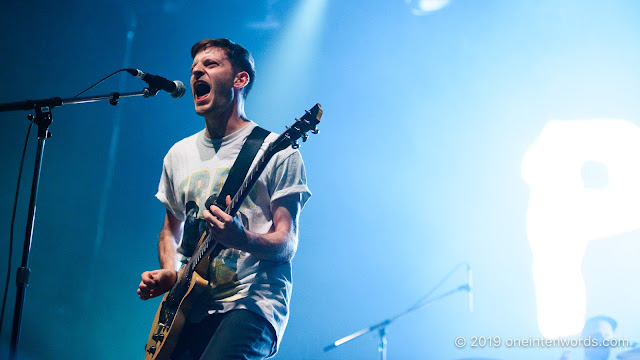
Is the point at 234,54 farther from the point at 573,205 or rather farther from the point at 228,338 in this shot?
the point at 573,205

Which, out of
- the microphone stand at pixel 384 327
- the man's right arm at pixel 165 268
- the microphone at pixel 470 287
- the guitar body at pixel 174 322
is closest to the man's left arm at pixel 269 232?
the guitar body at pixel 174 322

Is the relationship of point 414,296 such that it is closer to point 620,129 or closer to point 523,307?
point 523,307

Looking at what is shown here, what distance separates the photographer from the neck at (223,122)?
2.55 meters

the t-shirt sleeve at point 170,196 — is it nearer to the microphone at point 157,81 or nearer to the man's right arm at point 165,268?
the man's right arm at point 165,268

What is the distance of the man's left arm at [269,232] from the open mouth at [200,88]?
2.41 ft

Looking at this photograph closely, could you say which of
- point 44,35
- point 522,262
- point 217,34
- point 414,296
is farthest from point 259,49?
point 522,262

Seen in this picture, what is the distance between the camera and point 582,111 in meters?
4.98

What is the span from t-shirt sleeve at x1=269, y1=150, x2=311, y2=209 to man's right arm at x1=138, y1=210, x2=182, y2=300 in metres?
0.57

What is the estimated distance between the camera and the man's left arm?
1.88 meters

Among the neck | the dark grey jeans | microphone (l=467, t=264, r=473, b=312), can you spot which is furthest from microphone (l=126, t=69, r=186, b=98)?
microphone (l=467, t=264, r=473, b=312)

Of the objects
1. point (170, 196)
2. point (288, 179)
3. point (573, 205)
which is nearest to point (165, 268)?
point (170, 196)

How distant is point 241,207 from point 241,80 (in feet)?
2.45

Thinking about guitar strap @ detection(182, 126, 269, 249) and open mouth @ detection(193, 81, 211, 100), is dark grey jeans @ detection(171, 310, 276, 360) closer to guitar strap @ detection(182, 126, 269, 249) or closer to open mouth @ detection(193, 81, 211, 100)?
guitar strap @ detection(182, 126, 269, 249)

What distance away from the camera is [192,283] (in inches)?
80.1
